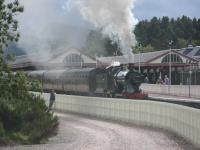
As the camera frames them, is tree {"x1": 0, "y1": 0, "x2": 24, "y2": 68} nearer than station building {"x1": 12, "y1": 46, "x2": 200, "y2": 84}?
Yes

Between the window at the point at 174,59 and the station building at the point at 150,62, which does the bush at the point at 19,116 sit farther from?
the window at the point at 174,59

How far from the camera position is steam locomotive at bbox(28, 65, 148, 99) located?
39.2 m

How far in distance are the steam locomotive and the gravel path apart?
11124mm

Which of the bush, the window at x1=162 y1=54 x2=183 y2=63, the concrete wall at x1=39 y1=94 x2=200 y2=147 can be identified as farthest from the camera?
the window at x1=162 y1=54 x2=183 y2=63

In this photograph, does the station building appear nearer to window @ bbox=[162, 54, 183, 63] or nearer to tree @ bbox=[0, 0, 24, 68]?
window @ bbox=[162, 54, 183, 63]

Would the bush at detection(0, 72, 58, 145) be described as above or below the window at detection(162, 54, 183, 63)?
below

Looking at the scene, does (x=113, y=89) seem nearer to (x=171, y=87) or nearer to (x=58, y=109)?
(x=58, y=109)

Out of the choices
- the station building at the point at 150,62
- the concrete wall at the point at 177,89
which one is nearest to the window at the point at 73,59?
the station building at the point at 150,62

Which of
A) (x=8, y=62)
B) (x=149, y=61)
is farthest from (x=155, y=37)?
(x=8, y=62)

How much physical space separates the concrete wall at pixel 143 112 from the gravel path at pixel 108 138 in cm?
49

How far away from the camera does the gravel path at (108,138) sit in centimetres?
1884

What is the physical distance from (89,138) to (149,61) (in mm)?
74432

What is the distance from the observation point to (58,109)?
125 feet

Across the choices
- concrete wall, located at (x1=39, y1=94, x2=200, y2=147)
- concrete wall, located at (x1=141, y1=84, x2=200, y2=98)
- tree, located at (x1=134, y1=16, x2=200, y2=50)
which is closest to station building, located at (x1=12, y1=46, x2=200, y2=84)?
concrete wall, located at (x1=141, y1=84, x2=200, y2=98)
